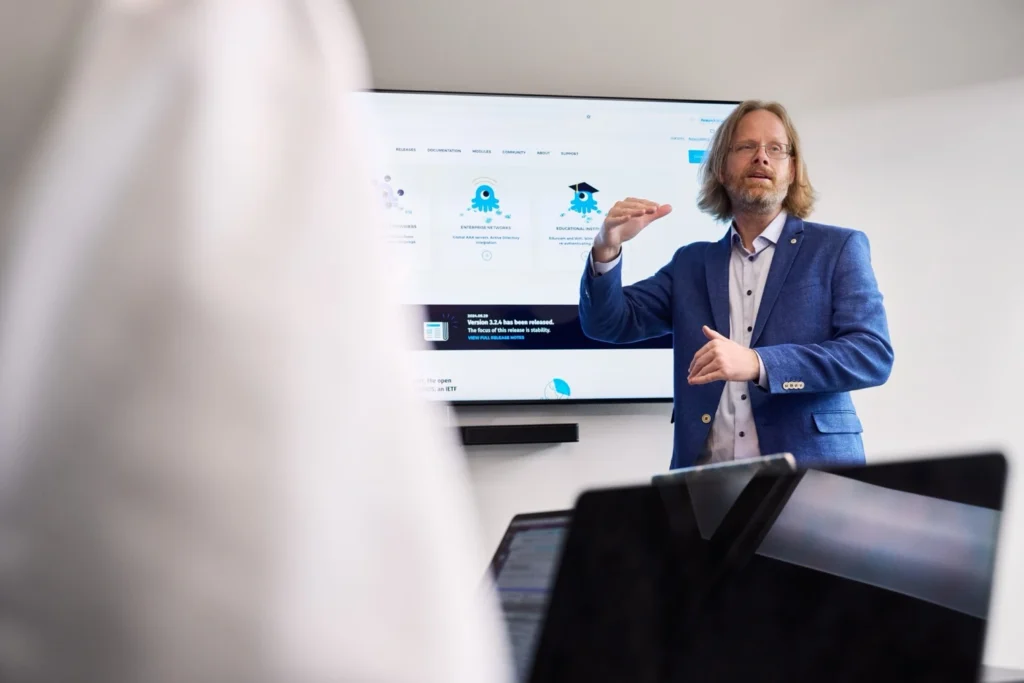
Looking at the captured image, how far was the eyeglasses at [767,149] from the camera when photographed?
2.52 meters

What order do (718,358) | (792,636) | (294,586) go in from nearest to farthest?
(294,586) < (792,636) < (718,358)

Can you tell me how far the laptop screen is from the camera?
58 centimetres

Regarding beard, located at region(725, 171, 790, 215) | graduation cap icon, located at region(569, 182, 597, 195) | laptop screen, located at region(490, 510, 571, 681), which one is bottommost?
laptop screen, located at region(490, 510, 571, 681)

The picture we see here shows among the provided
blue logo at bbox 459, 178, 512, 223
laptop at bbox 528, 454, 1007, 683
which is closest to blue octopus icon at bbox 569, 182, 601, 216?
blue logo at bbox 459, 178, 512, 223

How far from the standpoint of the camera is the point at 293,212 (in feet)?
1.01

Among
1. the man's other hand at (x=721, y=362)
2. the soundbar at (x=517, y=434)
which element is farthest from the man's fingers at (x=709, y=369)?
the soundbar at (x=517, y=434)

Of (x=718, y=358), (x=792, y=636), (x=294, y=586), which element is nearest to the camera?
(x=294, y=586)

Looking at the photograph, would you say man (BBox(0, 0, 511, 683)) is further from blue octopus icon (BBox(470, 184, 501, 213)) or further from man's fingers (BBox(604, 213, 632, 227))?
blue octopus icon (BBox(470, 184, 501, 213))

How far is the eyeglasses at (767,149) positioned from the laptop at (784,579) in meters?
2.05

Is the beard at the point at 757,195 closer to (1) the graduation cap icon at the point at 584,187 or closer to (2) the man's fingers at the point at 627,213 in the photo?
(2) the man's fingers at the point at 627,213

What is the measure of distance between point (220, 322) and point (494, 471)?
8.33 ft

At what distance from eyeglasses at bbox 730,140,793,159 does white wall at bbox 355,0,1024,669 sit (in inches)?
20.5

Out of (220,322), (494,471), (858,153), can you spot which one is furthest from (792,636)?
(858,153)

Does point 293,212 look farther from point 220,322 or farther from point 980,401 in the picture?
point 980,401
